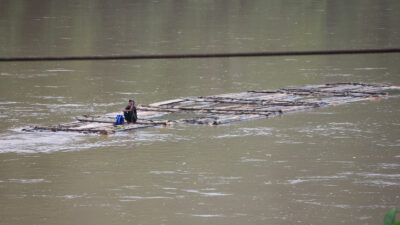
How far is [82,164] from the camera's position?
9.92 metres

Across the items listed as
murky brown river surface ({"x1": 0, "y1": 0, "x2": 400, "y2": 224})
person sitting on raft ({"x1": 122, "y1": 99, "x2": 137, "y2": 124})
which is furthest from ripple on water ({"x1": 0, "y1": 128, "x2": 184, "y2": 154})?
person sitting on raft ({"x1": 122, "y1": 99, "x2": 137, "y2": 124})

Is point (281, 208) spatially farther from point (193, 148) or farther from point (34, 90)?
point (34, 90)

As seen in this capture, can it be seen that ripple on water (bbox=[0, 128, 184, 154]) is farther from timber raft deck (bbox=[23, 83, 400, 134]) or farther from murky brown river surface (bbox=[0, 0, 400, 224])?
timber raft deck (bbox=[23, 83, 400, 134])

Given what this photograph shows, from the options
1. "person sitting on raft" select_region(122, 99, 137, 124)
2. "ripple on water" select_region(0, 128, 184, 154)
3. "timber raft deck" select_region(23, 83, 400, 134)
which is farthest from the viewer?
"timber raft deck" select_region(23, 83, 400, 134)

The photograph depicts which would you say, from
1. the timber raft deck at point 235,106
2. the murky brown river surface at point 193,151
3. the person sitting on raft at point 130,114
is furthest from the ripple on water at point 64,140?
the person sitting on raft at point 130,114

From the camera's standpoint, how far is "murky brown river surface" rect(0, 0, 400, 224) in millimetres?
7988

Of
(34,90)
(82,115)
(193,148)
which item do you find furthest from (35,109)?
(193,148)

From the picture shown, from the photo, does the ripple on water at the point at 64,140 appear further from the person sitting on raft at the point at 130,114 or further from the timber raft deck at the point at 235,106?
the person sitting on raft at the point at 130,114

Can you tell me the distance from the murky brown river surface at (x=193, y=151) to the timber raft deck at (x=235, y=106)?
294mm

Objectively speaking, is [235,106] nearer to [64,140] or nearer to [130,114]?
[130,114]

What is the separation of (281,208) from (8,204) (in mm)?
2404

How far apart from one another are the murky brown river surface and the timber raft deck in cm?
29

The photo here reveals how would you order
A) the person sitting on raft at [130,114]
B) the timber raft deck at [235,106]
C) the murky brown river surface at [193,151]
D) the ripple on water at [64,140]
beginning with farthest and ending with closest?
1. the timber raft deck at [235,106]
2. the person sitting on raft at [130,114]
3. the ripple on water at [64,140]
4. the murky brown river surface at [193,151]

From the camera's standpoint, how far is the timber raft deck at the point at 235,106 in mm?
12227
